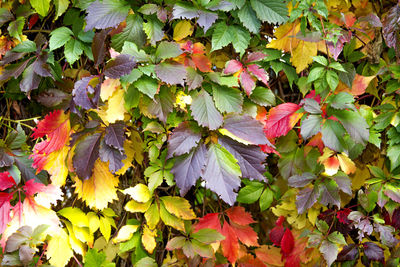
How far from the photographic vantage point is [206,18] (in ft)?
3.74

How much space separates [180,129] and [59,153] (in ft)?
1.34

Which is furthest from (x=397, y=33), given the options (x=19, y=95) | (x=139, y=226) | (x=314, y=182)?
(x=19, y=95)

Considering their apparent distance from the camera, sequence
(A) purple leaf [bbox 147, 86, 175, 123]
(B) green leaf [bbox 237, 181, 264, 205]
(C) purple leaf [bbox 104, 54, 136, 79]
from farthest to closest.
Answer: (B) green leaf [bbox 237, 181, 264, 205] < (A) purple leaf [bbox 147, 86, 175, 123] < (C) purple leaf [bbox 104, 54, 136, 79]

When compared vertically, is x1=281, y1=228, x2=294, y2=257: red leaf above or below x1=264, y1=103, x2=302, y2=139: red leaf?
below

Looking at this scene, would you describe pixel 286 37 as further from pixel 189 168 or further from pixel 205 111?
pixel 189 168

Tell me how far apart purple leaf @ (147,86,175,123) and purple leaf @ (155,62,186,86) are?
74 millimetres

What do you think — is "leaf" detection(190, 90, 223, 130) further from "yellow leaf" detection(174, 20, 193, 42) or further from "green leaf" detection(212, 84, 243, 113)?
"yellow leaf" detection(174, 20, 193, 42)

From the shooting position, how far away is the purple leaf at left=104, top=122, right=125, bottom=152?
3.67ft

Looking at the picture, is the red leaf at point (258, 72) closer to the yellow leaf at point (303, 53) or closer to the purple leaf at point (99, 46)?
the yellow leaf at point (303, 53)

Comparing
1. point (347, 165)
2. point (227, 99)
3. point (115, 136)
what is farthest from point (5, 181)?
point (347, 165)

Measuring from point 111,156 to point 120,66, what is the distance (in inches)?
10.9

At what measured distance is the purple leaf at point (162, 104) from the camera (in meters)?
1.16

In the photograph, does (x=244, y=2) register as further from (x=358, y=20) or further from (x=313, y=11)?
(x=358, y=20)

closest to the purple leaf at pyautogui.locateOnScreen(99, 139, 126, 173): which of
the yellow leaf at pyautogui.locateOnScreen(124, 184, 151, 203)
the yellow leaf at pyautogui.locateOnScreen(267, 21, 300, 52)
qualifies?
the yellow leaf at pyautogui.locateOnScreen(124, 184, 151, 203)
